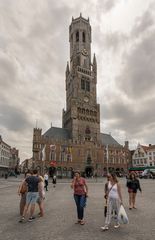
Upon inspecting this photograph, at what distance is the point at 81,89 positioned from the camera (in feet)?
266

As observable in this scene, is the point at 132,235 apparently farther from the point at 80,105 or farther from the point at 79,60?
the point at 79,60

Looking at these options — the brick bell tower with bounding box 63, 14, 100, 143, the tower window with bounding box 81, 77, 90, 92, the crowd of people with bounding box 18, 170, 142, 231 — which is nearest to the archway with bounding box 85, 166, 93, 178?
the brick bell tower with bounding box 63, 14, 100, 143

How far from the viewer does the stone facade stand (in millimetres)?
68438

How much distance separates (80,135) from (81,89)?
18.6m

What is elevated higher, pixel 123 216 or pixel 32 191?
pixel 32 191

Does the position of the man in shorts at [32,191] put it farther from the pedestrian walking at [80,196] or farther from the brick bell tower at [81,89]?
the brick bell tower at [81,89]

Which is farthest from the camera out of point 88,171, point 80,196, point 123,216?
point 88,171

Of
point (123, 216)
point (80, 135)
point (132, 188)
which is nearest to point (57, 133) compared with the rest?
point (80, 135)

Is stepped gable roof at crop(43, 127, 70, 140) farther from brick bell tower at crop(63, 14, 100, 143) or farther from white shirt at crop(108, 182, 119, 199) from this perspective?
white shirt at crop(108, 182, 119, 199)

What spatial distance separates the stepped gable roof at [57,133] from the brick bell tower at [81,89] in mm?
2732

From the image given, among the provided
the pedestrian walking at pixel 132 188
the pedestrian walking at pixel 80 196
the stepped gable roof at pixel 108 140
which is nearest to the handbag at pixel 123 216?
the pedestrian walking at pixel 80 196

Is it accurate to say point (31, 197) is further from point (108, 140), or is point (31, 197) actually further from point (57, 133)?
point (108, 140)

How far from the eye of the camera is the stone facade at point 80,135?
6844 centimetres

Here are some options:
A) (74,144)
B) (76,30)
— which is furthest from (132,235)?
(76,30)
